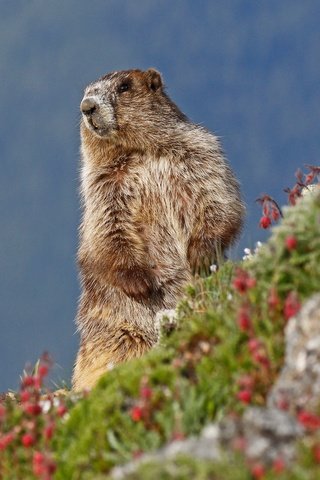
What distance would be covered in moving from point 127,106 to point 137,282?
2.24 meters

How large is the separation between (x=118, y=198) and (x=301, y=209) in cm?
528

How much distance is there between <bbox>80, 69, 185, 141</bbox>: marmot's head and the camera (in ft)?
34.4

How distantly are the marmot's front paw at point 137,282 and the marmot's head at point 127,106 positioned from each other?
163 centimetres

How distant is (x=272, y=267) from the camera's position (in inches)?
200

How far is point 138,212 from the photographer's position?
10.2 meters

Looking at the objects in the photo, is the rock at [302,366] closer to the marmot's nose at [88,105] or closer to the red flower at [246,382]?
the red flower at [246,382]

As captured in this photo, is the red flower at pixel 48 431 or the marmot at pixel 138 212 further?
the marmot at pixel 138 212

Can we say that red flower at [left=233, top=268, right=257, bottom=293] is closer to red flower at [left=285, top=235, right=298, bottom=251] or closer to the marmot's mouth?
red flower at [left=285, top=235, right=298, bottom=251]

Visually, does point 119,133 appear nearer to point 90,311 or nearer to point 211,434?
point 90,311

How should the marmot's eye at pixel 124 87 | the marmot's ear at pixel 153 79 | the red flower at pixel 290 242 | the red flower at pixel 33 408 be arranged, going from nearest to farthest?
the red flower at pixel 290 242
the red flower at pixel 33 408
the marmot's eye at pixel 124 87
the marmot's ear at pixel 153 79

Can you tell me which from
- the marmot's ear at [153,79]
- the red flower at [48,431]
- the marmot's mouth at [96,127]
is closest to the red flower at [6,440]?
the red flower at [48,431]

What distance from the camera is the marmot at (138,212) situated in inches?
388

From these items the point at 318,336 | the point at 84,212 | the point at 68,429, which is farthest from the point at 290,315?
the point at 84,212

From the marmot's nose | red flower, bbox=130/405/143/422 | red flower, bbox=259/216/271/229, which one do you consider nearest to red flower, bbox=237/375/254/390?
red flower, bbox=130/405/143/422
